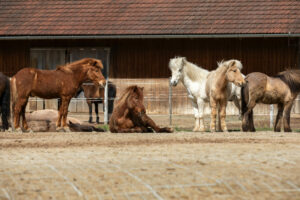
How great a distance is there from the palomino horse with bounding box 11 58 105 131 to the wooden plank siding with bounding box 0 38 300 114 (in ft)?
24.5

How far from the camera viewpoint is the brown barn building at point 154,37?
2570cm

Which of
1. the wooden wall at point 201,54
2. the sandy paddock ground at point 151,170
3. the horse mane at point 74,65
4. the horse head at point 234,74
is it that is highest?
the wooden wall at point 201,54

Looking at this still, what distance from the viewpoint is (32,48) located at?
2773 cm

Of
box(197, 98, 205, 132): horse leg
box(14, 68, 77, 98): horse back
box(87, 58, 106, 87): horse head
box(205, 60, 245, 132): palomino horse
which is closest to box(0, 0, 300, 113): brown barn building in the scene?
box(197, 98, 205, 132): horse leg

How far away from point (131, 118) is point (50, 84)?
2.23 m

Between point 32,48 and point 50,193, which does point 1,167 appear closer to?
point 50,193

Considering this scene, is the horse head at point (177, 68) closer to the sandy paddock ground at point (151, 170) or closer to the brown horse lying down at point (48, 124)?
the brown horse lying down at point (48, 124)

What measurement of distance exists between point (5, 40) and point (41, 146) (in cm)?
1513

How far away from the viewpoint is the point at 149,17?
26.8 m

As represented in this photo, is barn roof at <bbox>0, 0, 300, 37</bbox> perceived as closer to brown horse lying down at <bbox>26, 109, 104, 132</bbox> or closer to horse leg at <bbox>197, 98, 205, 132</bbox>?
horse leg at <bbox>197, 98, 205, 132</bbox>

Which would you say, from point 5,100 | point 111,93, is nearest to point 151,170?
point 5,100

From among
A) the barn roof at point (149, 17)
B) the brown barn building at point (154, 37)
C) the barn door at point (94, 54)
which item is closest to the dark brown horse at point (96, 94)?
the brown barn building at point (154, 37)

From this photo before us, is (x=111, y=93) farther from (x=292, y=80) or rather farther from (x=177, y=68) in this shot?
(x=292, y=80)

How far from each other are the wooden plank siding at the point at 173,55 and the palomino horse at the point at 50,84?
7457 millimetres
